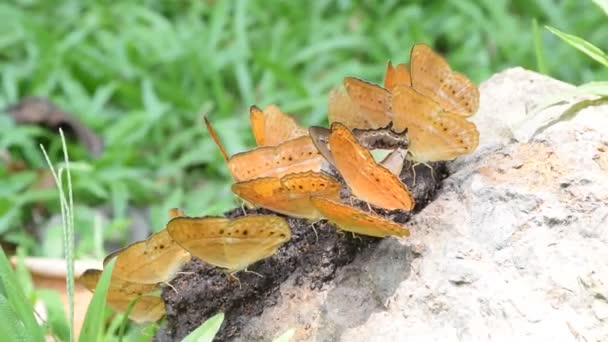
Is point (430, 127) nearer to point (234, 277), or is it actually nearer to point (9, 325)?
point (234, 277)

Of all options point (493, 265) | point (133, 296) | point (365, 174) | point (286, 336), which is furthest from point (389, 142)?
point (133, 296)

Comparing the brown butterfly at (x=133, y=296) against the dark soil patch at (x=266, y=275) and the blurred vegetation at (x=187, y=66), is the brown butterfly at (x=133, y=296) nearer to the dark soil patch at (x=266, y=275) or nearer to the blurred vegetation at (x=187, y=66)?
the dark soil patch at (x=266, y=275)

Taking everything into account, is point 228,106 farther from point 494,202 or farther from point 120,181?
point 494,202

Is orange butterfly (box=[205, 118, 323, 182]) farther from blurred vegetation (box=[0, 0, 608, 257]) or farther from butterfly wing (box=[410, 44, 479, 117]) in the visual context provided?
blurred vegetation (box=[0, 0, 608, 257])

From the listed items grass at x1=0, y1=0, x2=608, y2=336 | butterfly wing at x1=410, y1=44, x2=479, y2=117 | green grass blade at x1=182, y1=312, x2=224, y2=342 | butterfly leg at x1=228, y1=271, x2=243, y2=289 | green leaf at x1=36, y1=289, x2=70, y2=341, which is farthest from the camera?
grass at x1=0, y1=0, x2=608, y2=336

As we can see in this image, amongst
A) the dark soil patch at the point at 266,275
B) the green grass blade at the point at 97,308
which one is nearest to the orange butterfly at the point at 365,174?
the dark soil patch at the point at 266,275

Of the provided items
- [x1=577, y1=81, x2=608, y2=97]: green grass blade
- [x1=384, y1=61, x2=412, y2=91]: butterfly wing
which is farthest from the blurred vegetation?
[x1=577, y1=81, x2=608, y2=97]: green grass blade
